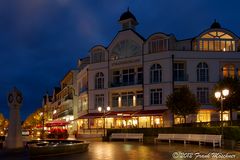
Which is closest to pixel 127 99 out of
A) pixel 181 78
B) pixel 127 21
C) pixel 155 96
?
pixel 155 96

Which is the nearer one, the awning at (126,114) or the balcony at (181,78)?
the awning at (126,114)

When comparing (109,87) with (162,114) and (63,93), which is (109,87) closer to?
(162,114)

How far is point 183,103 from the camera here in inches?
1957

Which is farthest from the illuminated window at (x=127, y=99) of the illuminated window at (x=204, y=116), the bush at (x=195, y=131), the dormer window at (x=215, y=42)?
→ the bush at (x=195, y=131)

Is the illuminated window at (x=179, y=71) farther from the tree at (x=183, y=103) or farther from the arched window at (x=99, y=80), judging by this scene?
the arched window at (x=99, y=80)

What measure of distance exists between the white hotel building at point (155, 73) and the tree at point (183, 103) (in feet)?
14.0

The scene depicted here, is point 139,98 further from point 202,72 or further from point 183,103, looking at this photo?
point 183,103

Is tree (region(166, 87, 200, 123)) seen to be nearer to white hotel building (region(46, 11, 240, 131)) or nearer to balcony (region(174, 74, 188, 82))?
white hotel building (region(46, 11, 240, 131))

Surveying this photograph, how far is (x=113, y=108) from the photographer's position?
6147cm

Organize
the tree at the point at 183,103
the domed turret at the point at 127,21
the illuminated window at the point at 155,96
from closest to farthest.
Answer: the tree at the point at 183,103, the illuminated window at the point at 155,96, the domed turret at the point at 127,21

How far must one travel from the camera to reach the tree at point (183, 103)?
163 ft

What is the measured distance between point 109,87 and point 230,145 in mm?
36374

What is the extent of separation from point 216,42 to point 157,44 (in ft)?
27.3

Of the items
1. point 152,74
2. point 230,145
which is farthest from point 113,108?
point 230,145
